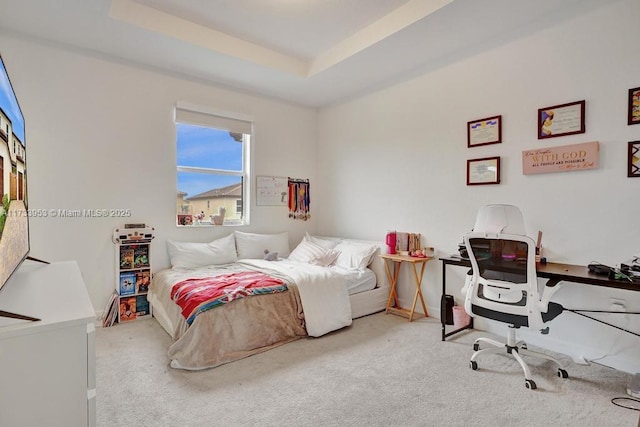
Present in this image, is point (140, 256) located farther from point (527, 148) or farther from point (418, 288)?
point (527, 148)

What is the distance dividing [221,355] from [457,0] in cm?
313

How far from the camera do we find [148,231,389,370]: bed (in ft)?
8.20

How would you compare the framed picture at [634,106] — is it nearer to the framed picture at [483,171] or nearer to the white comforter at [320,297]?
the framed picture at [483,171]

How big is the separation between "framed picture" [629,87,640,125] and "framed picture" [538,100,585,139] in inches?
10.6

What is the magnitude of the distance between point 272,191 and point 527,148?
2.97m

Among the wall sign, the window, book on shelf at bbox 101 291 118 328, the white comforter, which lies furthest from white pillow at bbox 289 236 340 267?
the wall sign

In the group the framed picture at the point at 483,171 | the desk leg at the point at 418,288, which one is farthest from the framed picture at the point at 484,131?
the desk leg at the point at 418,288

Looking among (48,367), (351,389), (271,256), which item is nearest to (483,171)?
(351,389)

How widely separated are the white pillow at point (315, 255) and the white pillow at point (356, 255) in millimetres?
90

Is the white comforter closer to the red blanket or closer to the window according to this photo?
the red blanket

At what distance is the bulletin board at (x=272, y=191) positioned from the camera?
442 centimetres

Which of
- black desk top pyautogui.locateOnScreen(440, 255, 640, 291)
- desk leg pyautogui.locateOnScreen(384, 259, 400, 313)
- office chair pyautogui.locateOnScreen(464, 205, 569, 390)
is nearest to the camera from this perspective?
black desk top pyautogui.locateOnScreen(440, 255, 640, 291)

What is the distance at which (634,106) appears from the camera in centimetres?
233

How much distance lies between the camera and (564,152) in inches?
104
